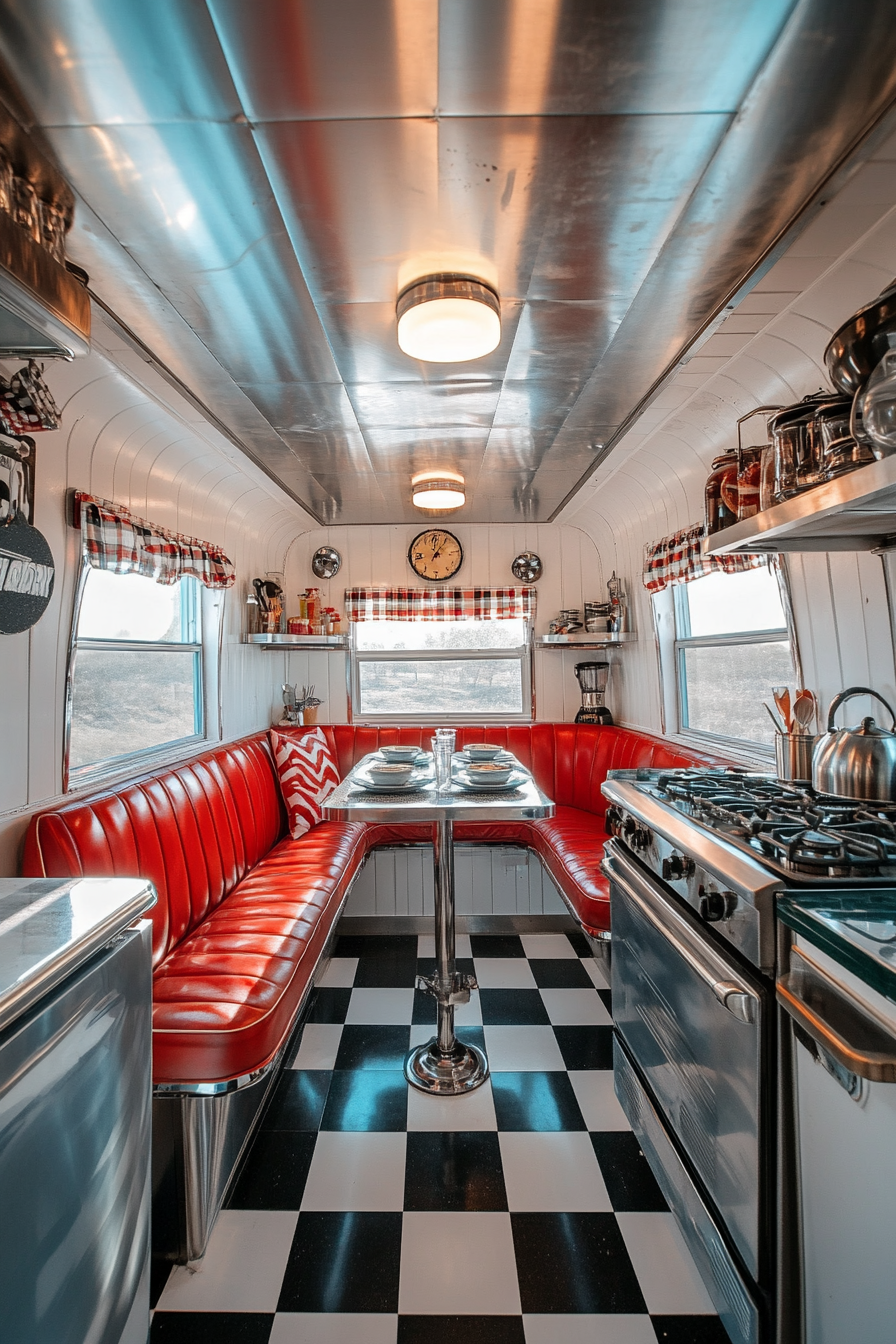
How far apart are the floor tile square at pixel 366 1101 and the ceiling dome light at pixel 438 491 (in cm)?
265

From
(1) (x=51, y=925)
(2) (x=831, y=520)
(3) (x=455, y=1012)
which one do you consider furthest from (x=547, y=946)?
(1) (x=51, y=925)

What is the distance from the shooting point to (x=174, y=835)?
8.19 ft

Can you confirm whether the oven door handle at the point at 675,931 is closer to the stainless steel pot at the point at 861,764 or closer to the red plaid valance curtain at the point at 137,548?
the stainless steel pot at the point at 861,764

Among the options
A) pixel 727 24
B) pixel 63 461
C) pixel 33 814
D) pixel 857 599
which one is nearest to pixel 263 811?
→ pixel 33 814

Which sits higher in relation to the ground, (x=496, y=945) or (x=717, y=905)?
(x=717, y=905)

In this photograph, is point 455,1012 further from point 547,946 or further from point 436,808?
point 436,808

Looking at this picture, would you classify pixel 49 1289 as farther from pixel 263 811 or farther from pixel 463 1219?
pixel 263 811

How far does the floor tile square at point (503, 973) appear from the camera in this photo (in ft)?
10.5

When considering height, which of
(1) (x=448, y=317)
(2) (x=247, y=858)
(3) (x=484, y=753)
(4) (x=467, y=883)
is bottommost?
(4) (x=467, y=883)

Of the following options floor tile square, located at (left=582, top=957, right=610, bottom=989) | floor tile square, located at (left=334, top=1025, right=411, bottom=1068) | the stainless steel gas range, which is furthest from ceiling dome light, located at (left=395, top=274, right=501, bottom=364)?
floor tile square, located at (left=582, top=957, right=610, bottom=989)

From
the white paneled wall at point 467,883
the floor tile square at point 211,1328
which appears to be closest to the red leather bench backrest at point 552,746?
the white paneled wall at point 467,883

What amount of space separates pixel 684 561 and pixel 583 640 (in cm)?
117

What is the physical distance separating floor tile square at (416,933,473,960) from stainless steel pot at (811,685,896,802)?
2.37 metres

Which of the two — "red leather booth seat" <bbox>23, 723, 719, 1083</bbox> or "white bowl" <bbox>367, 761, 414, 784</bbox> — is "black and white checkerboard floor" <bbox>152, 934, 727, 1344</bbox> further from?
"white bowl" <bbox>367, 761, 414, 784</bbox>
